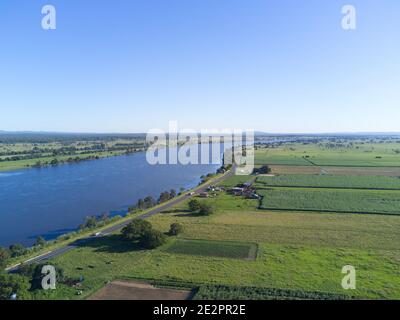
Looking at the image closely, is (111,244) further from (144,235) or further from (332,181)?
(332,181)

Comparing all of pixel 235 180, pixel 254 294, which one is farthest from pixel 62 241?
pixel 235 180

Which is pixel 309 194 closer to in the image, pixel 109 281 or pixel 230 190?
pixel 230 190

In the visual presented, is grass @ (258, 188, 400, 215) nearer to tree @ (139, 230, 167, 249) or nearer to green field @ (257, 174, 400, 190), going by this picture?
green field @ (257, 174, 400, 190)

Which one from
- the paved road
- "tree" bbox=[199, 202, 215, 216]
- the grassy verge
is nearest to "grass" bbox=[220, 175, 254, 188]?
the paved road

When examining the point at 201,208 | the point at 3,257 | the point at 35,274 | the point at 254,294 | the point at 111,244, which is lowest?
the point at 254,294

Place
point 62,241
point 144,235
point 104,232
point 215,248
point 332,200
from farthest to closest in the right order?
1. point 332,200
2. point 104,232
3. point 62,241
4. point 144,235
5. point 215,248
